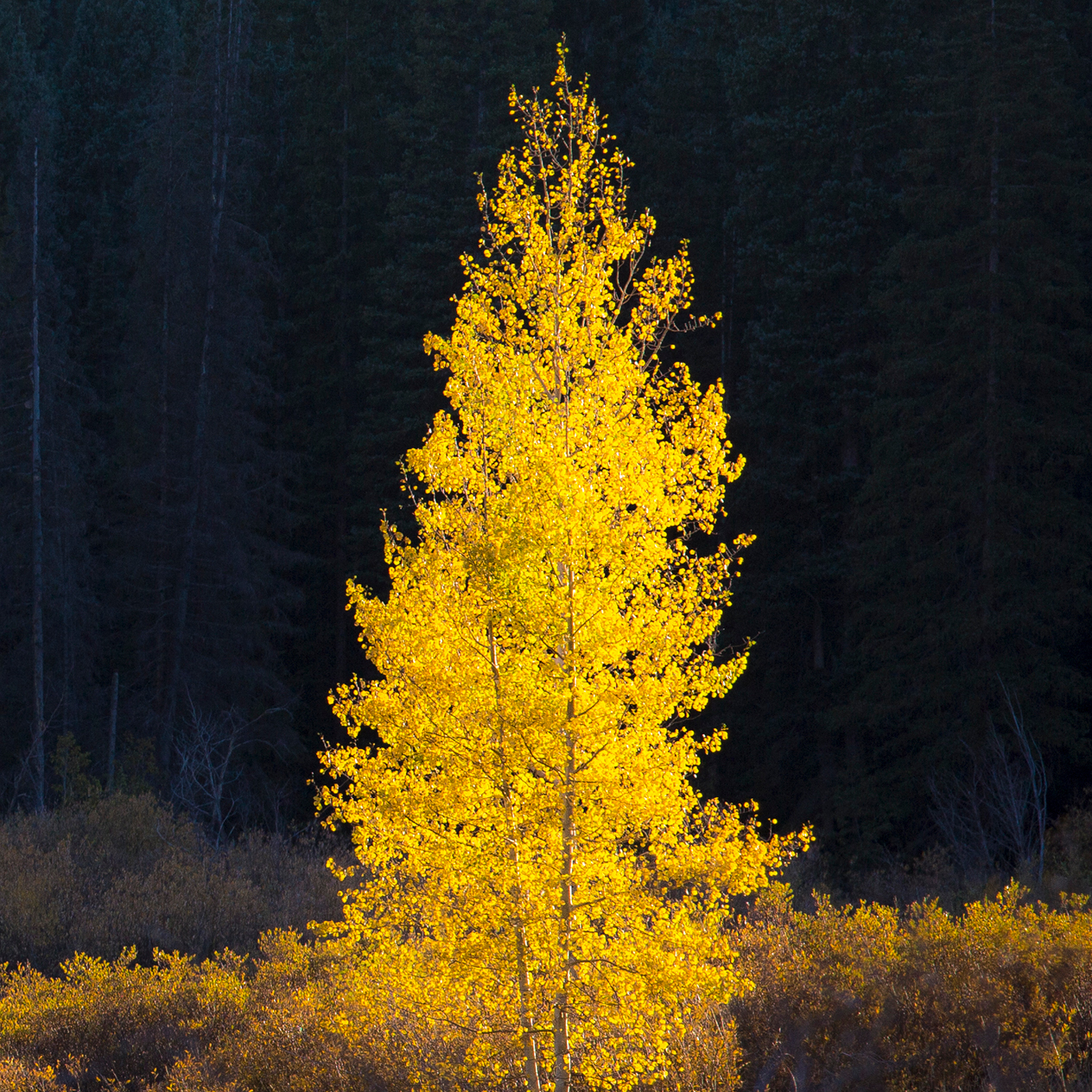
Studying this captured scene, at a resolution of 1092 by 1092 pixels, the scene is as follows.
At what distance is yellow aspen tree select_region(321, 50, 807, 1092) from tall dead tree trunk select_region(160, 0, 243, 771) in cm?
1902

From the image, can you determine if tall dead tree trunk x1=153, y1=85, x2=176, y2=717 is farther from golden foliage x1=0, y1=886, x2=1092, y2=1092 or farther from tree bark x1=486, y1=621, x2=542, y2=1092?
tree bark x1=486, y1=621, x2=542, y2=1092

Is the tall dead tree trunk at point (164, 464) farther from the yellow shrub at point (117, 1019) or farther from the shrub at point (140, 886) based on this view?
the yellow shrub at point (117, 1019)

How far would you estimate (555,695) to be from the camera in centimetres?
712

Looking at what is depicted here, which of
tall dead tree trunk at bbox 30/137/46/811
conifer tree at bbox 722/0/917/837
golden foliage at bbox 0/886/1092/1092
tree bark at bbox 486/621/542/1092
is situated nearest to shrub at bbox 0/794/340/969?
golden foliage at bbox 0/886/1092/1092

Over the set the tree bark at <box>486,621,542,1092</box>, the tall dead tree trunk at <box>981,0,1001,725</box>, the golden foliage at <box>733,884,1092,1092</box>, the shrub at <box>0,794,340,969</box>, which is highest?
the tall dead tree trunk at <box>981,0,1001,725</box>

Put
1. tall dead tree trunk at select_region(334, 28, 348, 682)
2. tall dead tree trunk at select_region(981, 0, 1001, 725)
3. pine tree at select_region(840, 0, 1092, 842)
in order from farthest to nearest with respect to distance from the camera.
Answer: tall dead tree trunk at select_region(334, 28, 348, 682) → tall dead tree trunk at select_region(981, 0, 1001, 725) → pine tree at select_region(840, 0, 1092, 842)

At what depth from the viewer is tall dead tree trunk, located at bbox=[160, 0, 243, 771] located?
1042 inches

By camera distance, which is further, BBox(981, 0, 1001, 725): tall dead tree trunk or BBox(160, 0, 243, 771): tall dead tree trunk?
BBox(160, 0, 243, 771): tall dead tree trunk

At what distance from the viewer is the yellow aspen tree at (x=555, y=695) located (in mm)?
7176

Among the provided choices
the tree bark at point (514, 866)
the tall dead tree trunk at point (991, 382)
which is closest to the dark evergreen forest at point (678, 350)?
the tall dead tree trunk at point (991, 382)

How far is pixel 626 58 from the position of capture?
33.0 metres

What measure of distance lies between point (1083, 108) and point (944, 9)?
249 inches

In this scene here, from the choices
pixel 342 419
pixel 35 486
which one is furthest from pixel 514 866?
pixel 342 419

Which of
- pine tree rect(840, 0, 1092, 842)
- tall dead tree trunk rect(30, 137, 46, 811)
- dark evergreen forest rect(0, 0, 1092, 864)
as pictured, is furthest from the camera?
tall dead tree trunk rect(30, 137, 46, 811)
